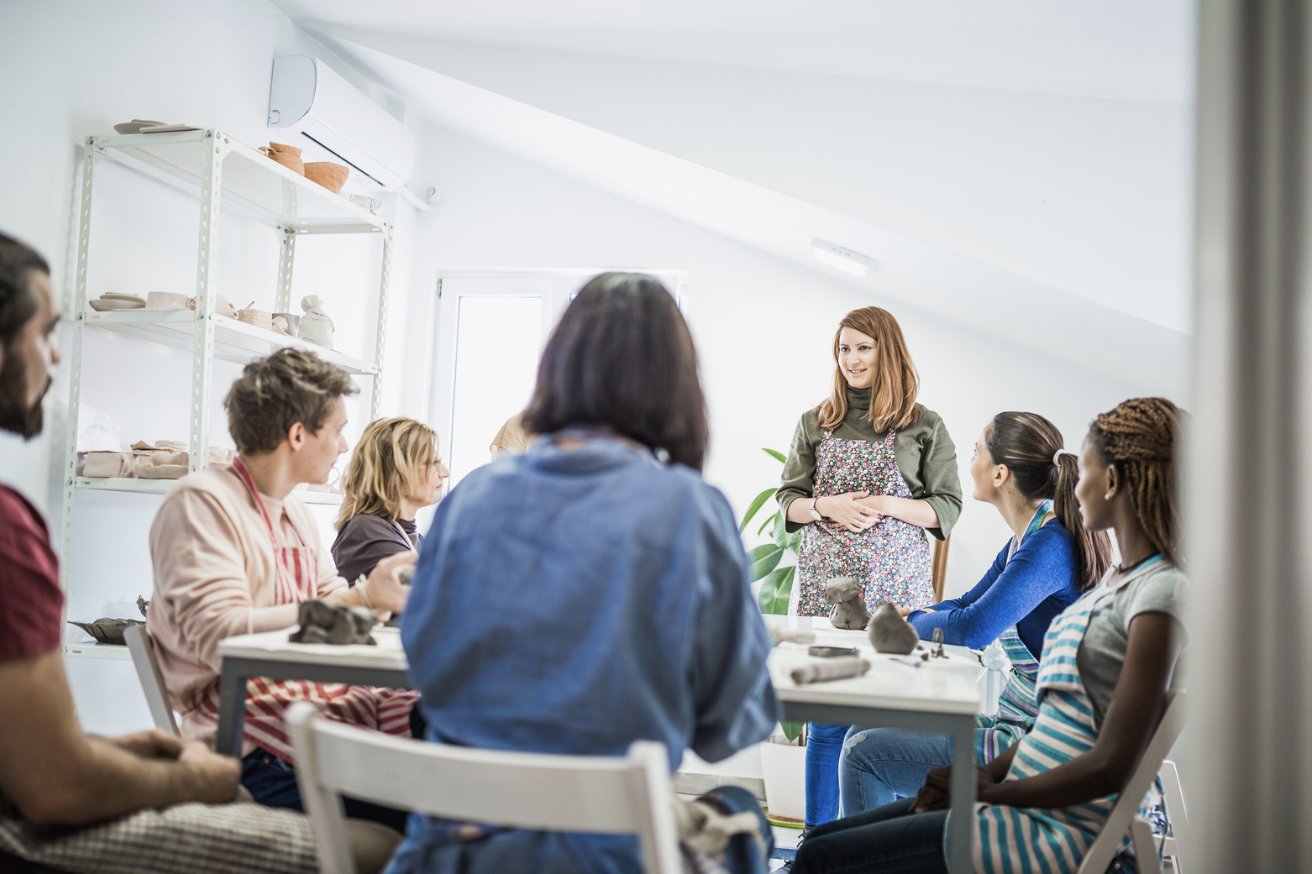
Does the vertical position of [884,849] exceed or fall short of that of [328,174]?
it falls short

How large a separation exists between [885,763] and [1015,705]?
0.32 meters

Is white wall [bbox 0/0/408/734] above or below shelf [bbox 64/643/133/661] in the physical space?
above

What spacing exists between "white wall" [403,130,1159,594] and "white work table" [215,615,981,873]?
261 centimetres

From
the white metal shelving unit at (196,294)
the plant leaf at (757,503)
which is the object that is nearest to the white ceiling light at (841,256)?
the plant leaf at (757,503)

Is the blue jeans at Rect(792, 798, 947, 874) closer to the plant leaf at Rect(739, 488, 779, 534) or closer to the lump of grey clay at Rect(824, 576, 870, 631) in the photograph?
the lump of grey clay at Rect(824, 576, 870, 631)

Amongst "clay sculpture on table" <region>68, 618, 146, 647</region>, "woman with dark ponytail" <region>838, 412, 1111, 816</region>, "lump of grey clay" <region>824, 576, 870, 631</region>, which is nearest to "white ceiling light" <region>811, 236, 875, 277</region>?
"woman with dark ponytail" <region>838, 412, 1111, 816</region>

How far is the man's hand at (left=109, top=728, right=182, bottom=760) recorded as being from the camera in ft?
4.02

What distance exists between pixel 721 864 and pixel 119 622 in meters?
2.19

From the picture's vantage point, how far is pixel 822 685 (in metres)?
1.28

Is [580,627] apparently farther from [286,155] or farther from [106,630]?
[286,155]

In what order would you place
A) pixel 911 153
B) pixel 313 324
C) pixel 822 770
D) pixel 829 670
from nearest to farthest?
pixel 829 670, pixel 822 770, pixel 911 153, pixel 313 324

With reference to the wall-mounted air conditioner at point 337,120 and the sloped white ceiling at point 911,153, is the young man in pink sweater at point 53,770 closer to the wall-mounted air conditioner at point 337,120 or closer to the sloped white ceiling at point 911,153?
the sloped white ceiling at point 911,153

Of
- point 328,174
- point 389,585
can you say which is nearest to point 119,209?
point 328,174

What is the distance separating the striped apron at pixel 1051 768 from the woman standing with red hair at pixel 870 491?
3.22 feet
